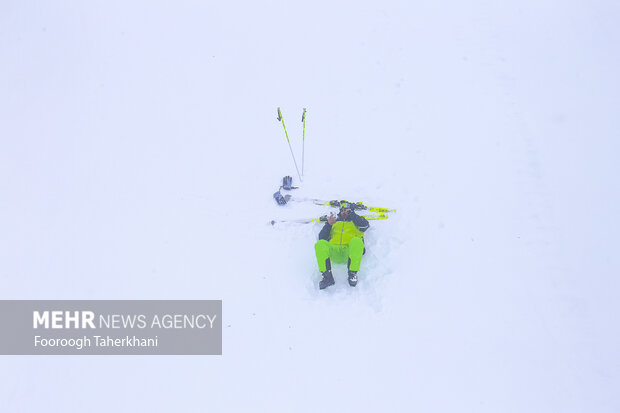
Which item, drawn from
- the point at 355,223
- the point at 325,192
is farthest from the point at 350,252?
the point at 325,192

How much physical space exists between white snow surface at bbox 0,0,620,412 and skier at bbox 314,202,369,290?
40cm

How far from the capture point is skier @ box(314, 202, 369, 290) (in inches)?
230

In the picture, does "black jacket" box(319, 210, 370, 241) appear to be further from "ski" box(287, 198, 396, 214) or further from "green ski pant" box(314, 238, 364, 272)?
"ski" box(287, 198, 396, 214)

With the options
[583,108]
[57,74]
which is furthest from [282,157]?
[57,74]

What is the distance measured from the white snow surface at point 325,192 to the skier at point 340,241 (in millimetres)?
398

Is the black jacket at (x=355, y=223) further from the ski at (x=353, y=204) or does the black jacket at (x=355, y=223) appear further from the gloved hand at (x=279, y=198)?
the gloved hand at (x=279, y=198)

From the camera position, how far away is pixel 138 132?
9.37 metres

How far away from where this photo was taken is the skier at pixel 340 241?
19.1 feet

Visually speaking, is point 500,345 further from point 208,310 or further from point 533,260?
point 208,310

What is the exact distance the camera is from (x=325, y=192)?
7672 millimetres

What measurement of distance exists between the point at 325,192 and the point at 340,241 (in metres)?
1.71

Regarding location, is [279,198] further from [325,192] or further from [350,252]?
[350,252]

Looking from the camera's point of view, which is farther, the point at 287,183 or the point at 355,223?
the point at 287,183

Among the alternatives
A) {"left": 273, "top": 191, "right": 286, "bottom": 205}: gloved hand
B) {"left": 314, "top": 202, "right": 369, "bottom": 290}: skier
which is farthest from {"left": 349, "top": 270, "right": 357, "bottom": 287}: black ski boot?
{"left": 273, "top": 191, "right": 286, "bottom": 205}: gloved hand
